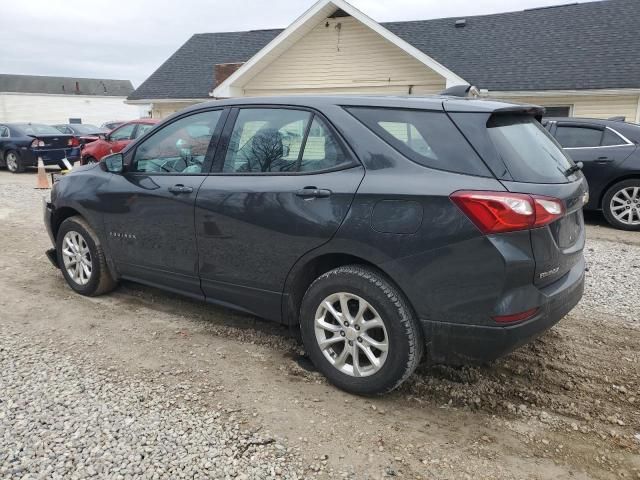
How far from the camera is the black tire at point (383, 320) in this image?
2.86 metres

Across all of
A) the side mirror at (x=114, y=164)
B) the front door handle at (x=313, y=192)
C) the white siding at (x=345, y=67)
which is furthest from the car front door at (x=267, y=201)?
the white siding at (x=345, y=67)

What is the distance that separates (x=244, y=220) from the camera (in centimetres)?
344

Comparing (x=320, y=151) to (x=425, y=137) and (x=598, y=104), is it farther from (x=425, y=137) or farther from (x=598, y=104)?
(x=598, y=104)

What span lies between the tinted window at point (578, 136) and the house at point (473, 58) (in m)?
5.43

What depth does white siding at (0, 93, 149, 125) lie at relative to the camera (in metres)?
51.1

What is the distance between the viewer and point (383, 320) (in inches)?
115

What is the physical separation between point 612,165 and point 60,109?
5763 centimetres

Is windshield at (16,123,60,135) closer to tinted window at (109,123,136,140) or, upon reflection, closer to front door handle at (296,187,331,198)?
tinted window at (109,123,136,140)

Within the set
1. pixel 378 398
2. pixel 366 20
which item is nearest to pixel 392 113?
pixel 378 398

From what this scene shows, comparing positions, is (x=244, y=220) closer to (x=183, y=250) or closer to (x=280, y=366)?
(x=183, y=250)

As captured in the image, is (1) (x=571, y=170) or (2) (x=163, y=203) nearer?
(1) (x=571, y=170)

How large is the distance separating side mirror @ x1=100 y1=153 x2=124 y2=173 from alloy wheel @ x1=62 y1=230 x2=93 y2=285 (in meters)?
0.73

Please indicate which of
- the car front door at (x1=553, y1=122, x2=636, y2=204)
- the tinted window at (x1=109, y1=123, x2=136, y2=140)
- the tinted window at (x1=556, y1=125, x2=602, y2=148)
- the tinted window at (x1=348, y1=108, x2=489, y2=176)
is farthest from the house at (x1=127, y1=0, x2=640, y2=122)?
the tinted window at (x1=348, y1=108, x2=489, y2=176)

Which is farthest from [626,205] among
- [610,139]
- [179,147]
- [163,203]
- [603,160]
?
[163,203]
